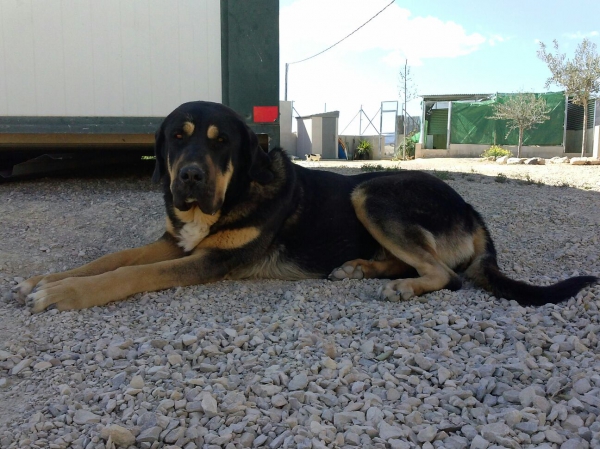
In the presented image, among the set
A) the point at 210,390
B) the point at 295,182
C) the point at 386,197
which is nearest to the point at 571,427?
the point at 210,390

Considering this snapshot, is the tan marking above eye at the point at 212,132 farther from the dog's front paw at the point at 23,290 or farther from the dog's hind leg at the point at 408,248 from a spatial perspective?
the dog's front paw at the point at 23,290

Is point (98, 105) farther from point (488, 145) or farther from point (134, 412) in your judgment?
point (488, 145)

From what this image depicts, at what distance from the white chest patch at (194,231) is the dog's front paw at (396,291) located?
4.72 ft

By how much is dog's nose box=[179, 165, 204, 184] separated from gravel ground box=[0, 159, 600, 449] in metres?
0.81

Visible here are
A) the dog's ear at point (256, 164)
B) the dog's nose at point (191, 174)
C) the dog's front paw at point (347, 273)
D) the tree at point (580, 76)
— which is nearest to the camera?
the dog's nose at point (191, 174)

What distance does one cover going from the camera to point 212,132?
4.00 meters

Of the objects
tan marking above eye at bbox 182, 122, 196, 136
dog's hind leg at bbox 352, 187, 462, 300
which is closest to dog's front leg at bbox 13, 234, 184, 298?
tan marking above eye at bbox 182, 122, 196, 136

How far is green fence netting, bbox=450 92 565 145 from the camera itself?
26547 mm

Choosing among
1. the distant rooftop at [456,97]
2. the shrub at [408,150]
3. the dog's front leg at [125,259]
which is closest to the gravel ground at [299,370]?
the dog's front leg at [125,259]

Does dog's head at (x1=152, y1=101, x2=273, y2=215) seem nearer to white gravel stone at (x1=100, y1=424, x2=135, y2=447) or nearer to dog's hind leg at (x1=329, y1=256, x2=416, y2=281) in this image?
dog's hind leg at (x1=329, y1=256, x2=416, y2=281)

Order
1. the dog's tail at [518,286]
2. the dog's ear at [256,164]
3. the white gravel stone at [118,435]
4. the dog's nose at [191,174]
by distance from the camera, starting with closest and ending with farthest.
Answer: the white gravel stone at [118,435] < the dog's tail at [518,286] < the dog's nose at [191,174] < the dog's ear at [256,164]

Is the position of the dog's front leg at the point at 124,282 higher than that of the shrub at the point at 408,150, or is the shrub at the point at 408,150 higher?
the shrub at the point at 408,150

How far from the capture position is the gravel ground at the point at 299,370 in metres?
1.99

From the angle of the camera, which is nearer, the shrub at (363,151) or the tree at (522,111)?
the tree at (522,111)
